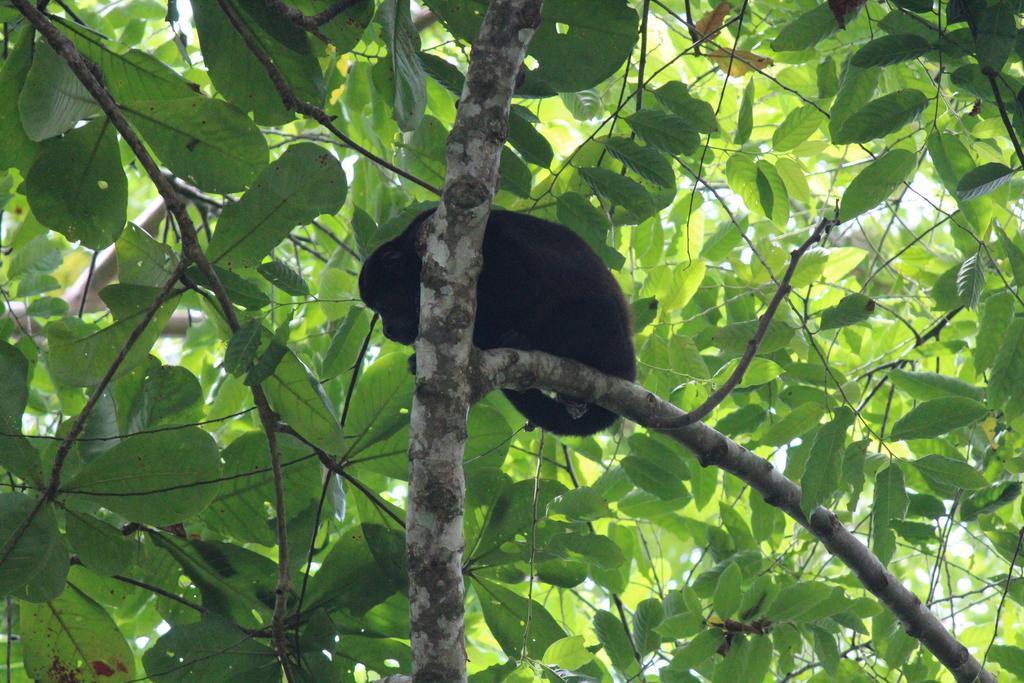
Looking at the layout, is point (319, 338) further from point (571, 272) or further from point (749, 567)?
point (749, 567)

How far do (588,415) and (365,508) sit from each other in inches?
38.9

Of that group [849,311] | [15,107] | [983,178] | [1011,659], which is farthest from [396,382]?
[1011,659]

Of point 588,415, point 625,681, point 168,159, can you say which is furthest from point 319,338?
point 625,681

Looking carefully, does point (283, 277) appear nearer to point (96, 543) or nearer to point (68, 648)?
point (96, 543)

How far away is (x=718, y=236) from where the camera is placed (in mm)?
3895

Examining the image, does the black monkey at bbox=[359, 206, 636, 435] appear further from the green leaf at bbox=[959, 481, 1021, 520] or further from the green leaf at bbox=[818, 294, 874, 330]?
the green leaf at bbox=[959, 481, 1021, 520]

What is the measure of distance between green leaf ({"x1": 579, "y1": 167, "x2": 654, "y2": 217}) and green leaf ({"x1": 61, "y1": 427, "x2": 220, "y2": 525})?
1333mm

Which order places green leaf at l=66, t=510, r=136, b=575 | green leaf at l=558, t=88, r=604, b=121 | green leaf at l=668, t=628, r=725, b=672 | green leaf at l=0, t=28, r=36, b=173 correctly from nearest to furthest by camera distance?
green leaf at l=66, t=510, r=136, b=575 → green leaf at l=0, t=28, r=36, b=173 → green leaf at l=668, t=628, r=725, b=672 → green leaf at l=558, t=88, r=604, b=121

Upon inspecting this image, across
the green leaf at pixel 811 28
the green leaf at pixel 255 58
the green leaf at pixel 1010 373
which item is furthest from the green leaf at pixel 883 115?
the green leaf at pixel 255 58

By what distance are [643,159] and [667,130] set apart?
112mm

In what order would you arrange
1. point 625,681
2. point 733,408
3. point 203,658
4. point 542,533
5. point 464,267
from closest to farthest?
point 464,267
point 203,658
point 542,533
point 625,681
point 733,408

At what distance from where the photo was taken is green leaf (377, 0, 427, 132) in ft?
7.20

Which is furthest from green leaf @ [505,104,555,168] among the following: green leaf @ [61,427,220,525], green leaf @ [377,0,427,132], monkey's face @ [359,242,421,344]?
green leaf @ [61,427,220,525]

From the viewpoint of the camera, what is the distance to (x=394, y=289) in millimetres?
3625
